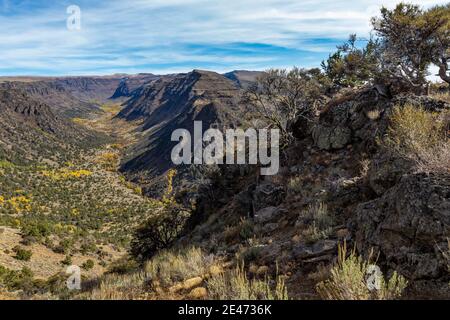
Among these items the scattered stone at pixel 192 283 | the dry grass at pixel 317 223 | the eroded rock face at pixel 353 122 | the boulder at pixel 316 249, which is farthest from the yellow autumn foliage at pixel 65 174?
the boulder at pixel 316 249

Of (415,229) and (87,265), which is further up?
(415,229)

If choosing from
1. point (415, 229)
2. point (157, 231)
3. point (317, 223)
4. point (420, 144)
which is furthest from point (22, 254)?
point (415, 229)

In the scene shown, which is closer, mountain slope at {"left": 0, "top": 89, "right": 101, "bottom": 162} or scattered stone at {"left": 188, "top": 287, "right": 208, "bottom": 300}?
scattered stone at {"left": 188, "top": 287, "right": 208, "bottom": 300}

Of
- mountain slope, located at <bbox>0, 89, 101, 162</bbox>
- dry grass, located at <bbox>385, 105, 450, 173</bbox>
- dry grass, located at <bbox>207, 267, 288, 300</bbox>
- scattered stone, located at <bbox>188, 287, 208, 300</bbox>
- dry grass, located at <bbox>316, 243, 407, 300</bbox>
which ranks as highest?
mountain slope, located at <bbox>0, 89, 101, 162</bbox>

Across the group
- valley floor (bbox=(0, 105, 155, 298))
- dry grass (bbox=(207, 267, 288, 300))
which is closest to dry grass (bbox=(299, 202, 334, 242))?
dry grass (bbox=(207, 267, 288, 300))

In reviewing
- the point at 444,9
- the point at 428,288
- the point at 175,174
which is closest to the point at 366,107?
the point at 444,9

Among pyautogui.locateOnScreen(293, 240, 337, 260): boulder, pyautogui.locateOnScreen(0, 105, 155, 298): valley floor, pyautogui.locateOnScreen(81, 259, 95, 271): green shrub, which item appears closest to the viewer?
pyautogui.locateOnScreen(293, 240, 337, 260): boulder

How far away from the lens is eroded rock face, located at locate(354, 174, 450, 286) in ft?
16.0

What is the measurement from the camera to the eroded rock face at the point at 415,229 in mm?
4862

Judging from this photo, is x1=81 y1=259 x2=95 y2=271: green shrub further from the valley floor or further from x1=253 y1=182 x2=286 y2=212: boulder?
x1=253 y1=182 x2=286 y2=212: boulder

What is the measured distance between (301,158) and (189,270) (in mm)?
9614

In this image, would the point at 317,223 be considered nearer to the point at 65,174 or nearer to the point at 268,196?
the point at 268,196

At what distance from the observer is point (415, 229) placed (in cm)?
525
